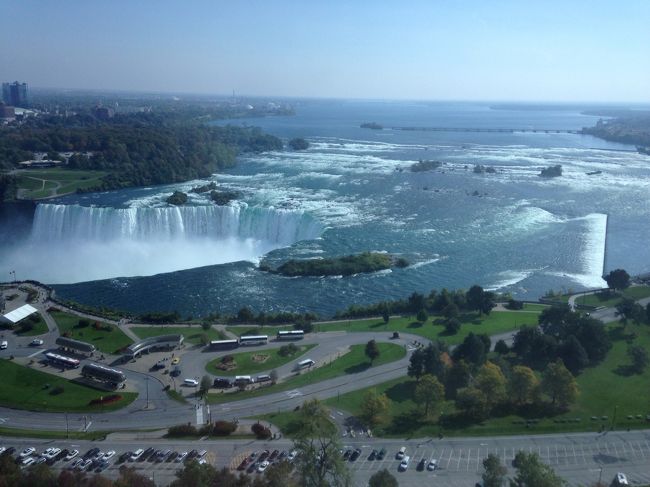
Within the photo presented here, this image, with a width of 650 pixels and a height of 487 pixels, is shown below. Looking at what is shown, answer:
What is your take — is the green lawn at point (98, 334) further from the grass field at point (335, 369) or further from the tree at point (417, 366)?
the tree at point (417, 366)

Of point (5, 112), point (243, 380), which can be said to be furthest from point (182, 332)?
point (5, 112)

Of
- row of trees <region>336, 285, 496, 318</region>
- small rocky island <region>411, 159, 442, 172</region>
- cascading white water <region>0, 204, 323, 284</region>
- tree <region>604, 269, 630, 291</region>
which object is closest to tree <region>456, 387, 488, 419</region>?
row of trees <region>336, 285, 496, 318</region>

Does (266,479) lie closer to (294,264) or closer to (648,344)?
(648,344)

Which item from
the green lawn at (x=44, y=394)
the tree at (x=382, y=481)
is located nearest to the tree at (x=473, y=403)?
the tree at (x=382, y=481)

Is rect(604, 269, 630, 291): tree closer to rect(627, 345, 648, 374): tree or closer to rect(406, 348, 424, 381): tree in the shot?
rect(627, 345, 648, 374): tree

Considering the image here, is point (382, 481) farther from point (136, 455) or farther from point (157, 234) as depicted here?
point (157, 234)

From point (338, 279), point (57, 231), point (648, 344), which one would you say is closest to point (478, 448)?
point (648, 344)
